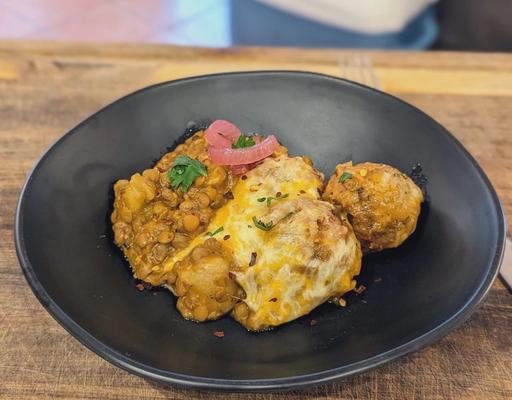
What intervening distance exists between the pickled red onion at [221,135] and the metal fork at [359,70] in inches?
41.0

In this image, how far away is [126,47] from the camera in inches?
121

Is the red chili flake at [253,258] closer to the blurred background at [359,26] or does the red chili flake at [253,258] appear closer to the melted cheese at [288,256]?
the melted cheese at [288,256]

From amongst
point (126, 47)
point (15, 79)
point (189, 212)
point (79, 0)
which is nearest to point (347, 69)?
point (126, 47)

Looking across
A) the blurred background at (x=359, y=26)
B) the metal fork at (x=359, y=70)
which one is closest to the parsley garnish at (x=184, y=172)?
the metal fork at (x=359, y=70)

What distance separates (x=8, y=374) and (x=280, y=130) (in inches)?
50.5

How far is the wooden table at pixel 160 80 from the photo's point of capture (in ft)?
5.42

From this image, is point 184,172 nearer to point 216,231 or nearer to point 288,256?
point 216,231

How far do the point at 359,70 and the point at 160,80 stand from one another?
100cm

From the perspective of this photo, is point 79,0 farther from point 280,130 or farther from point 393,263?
point 393,263

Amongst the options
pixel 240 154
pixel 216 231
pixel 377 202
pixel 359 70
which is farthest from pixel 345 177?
pixel 359 70

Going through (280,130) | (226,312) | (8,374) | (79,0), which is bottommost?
(79,0)

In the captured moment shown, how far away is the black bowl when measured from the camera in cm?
152

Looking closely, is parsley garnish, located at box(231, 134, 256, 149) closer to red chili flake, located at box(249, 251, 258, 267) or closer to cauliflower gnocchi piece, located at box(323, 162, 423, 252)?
cauliflower gnocchi piece, located at box(323, 162, 423, 252)

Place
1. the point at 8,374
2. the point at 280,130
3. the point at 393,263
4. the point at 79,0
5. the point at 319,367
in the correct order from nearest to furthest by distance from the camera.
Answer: the point at 319,367 → the point at 8,374 → the point at 393,263 → the point at 280,130 → the point at 79,0
